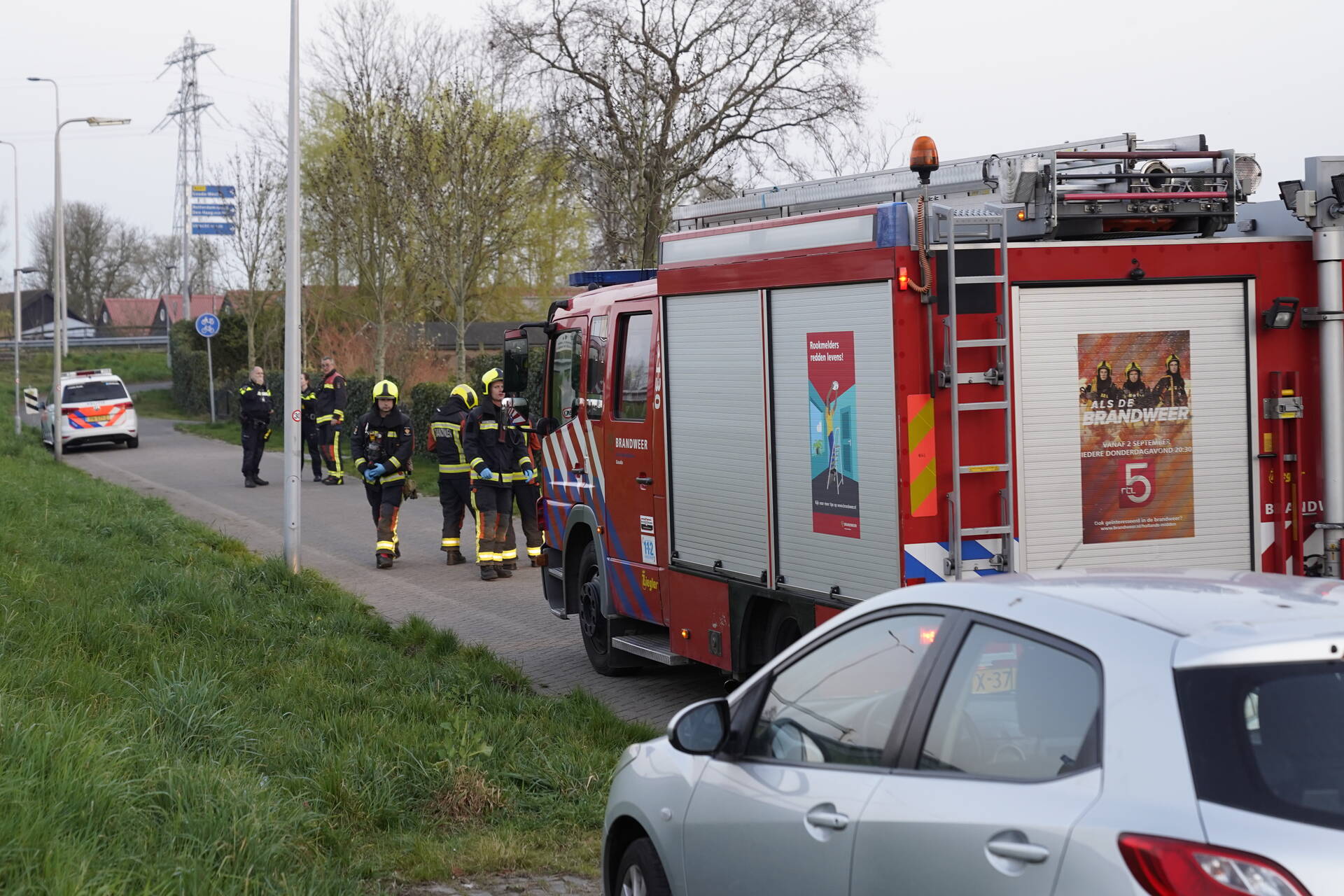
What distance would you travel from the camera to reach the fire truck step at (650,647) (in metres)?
8.57

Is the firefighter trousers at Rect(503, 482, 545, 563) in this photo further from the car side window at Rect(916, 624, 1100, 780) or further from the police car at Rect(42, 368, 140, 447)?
the police car at Rect(42, 368, 140, 447)

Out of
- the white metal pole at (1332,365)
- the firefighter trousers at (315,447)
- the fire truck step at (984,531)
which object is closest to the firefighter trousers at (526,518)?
the fire truck step at (984,531)

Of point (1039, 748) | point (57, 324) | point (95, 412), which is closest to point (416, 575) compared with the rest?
point (1039, 748)

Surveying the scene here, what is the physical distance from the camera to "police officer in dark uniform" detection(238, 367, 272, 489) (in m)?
23.3

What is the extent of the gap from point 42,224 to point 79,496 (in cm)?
8843

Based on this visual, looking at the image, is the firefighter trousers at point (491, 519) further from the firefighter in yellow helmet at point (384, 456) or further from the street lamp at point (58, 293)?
the street lamp at point (58, 293)

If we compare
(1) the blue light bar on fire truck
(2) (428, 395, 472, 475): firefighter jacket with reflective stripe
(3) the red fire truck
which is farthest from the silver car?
(2) (428, 395, 472, 475): firefighter jacket with reflective stripe

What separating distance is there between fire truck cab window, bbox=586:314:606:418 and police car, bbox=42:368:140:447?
85.4ft

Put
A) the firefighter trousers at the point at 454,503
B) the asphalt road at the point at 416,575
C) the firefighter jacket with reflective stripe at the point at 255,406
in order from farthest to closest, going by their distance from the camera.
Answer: the firefighter jacket with reflective stripe at the point at 255,406 < the firefighter trousers at the point at 454,503 < the asphalt road at the point at 416,575

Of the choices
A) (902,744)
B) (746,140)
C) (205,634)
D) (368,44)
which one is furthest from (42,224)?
(902,744)

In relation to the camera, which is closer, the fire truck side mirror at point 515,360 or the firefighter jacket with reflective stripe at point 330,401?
the fire truck side mirror at point 515,360

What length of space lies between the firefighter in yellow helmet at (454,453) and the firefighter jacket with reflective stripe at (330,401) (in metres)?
7.70

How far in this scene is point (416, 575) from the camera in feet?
47.4

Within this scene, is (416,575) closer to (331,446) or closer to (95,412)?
(331,446)
